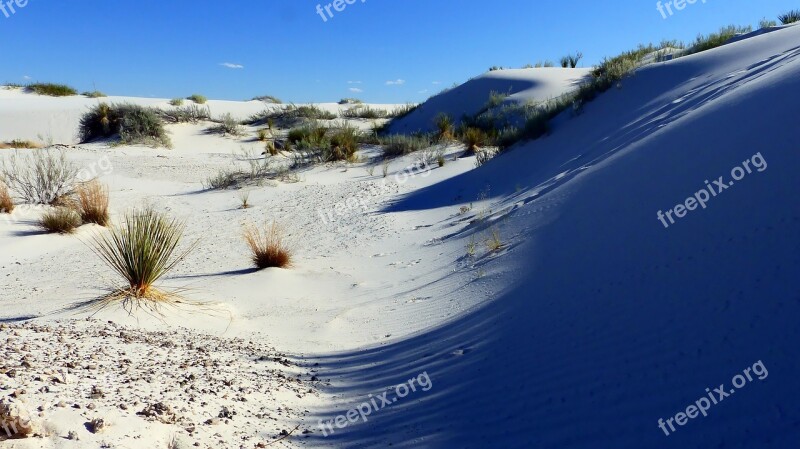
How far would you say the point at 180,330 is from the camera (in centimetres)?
518

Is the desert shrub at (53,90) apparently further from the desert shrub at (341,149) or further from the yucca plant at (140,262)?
the yucca plant at (140,262)

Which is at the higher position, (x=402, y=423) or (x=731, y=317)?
(x=731, y=317)

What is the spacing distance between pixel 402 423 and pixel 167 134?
65.4ft

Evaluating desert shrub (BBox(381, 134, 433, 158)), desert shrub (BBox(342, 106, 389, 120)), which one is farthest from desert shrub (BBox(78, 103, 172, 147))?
desert shrub (BBox(342, 106, 389, 120))

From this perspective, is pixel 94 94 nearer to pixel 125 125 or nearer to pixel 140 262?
pixel 125 125

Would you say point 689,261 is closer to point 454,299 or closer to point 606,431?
point 606,431

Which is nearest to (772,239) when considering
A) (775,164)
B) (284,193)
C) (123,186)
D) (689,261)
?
(689,261)

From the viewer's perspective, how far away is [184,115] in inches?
921

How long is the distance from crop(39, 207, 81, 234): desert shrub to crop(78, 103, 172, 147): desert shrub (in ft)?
33.9

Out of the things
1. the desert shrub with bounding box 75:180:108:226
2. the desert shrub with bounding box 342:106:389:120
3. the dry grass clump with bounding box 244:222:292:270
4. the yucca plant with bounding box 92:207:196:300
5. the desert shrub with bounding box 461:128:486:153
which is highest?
the desert shrub with bounding box 342:106:389:120

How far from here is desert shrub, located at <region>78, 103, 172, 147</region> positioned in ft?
65.2

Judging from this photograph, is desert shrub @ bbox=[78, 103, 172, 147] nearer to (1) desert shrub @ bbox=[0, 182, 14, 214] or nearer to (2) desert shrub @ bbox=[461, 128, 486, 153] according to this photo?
(1) desert shrub @ bbox=[0, 182, 14, 214]

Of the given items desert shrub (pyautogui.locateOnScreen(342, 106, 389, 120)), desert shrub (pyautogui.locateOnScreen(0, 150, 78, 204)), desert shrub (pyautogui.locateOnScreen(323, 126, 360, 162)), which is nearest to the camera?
desert shrub (pyautogui.locateOnScreen(0, 150, 78, 204))

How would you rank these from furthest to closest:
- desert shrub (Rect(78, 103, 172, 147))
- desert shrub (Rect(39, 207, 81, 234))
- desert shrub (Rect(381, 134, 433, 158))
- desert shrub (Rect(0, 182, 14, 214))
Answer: desert shrub (Rect(78, 103, 172, 147)) → desert shrub (Rect(381, 134, 433, 158)) → desert shrub (Rect(0, 182, 14, 214)) → desert shrub (Rect(39, 207, 81, 234))
